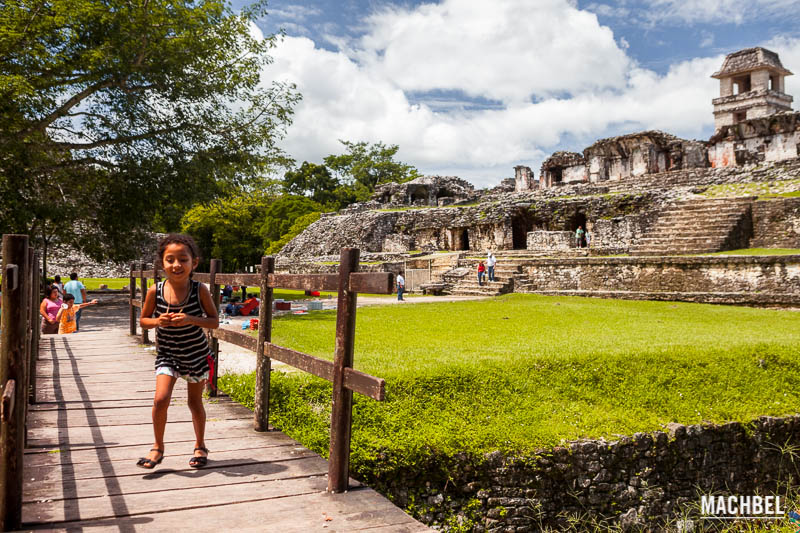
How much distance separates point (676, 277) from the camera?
15.2m

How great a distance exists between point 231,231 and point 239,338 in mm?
40274

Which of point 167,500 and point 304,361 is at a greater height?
point 304,361

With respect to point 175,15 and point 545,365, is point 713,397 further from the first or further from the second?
point 175,15

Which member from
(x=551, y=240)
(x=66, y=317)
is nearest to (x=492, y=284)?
(x=551, y=240)

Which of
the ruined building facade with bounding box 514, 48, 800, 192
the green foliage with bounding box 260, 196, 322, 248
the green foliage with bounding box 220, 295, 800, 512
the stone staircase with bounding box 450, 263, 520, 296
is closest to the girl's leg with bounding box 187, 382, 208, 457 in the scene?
the green foliage with bounding box 220, 295, 800, 512

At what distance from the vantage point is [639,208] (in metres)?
22.8

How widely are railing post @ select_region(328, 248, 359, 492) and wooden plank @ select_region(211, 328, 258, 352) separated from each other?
4.52 ft

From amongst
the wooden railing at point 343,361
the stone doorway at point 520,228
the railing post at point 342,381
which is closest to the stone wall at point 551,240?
the stone doorway at point 520,228

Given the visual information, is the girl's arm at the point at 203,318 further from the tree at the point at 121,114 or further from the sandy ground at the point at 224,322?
the tree at the point at 121,114

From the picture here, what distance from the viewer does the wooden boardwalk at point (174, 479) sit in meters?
2.67

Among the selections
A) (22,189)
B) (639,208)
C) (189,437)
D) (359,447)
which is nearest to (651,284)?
(639,208)

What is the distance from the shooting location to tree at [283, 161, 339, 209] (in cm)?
5722

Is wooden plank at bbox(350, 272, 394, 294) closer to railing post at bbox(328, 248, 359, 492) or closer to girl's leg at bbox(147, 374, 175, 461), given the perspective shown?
railing post at bbox(328, 248, 359, 492)

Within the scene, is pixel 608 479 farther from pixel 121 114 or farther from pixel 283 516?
pixel 121 114
